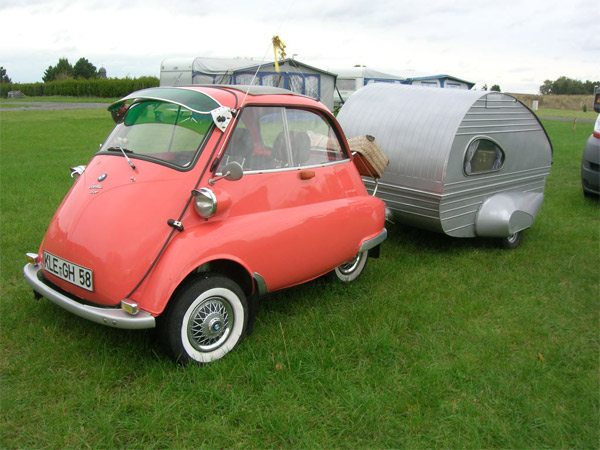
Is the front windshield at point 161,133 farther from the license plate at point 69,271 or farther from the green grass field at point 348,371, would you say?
the green grass field at point 348,371

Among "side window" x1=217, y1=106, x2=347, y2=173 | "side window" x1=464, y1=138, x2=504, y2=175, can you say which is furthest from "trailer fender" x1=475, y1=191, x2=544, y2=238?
"side window" x1=217, y1=106, x2=347, y2=173

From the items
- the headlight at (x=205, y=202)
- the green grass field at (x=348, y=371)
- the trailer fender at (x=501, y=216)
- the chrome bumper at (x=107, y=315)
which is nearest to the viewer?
the green grass field at (x=348, y=371)

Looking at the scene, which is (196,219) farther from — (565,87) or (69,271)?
(565,87)

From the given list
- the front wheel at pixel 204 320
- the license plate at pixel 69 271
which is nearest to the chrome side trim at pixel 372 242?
the front wheel at pixel 204 320

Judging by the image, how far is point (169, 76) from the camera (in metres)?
26.4

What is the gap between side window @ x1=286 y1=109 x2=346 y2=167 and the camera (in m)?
4.50

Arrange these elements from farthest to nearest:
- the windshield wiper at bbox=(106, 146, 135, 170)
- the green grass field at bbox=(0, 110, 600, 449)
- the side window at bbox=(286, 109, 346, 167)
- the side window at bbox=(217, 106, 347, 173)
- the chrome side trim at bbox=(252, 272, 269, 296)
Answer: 1. the side window at bbox=(286, 109, 346, 167)
2. the side window at bbox=(217, 106, 347, 173)
3. the chrome side trim at bbox=(252, 272, 269, 296)
4. the windshield wiper at bbox=(106, 146, 135, 170)
5. the green grass field at bbox=(0, 110, 600, 449)

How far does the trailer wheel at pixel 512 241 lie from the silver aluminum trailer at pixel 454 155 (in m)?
0.01

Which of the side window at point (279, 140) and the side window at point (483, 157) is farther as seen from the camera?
the side window at point (483, 157)

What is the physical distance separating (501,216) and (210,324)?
4053mm

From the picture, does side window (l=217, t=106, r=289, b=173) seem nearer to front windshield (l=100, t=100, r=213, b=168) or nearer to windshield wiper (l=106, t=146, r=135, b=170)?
front windshield (l=100, t=100, r=213, b=168)

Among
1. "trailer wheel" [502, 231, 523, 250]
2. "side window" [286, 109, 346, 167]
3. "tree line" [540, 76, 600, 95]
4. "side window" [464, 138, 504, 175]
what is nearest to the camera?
"side window" [286, 109, 346, 167]

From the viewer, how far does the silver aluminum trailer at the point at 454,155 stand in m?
5.88

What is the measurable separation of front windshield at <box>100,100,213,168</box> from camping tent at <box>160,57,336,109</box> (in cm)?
1857
